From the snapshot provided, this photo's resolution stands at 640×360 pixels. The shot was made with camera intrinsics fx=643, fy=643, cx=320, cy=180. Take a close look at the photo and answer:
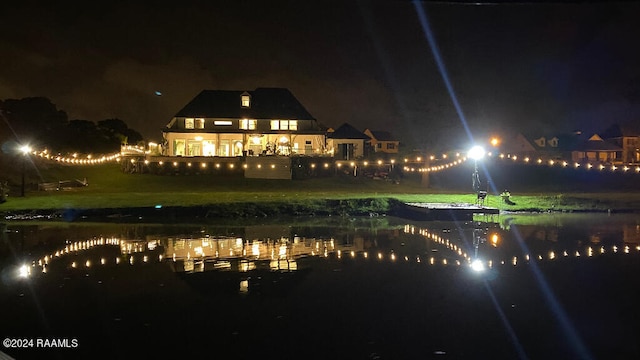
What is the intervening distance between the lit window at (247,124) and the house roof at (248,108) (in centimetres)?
34

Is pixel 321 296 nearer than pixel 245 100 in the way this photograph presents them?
Yes

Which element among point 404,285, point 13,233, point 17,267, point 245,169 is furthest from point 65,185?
point 404,285

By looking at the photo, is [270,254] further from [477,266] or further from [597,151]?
[597,151]

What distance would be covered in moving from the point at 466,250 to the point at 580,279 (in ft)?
13.0

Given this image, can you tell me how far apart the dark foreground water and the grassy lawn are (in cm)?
852

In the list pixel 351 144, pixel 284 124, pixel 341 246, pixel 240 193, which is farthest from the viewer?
pixel 351 144

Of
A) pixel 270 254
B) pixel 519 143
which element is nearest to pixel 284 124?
pixel 519 143

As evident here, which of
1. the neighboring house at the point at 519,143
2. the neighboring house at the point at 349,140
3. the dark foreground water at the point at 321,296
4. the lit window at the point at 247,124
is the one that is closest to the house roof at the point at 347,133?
the neighboring house at the point at 349,140

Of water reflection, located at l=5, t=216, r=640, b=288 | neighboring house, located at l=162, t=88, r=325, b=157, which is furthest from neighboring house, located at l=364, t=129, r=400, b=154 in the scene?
water reflection, located at l=5, t=216, r=640, b=288

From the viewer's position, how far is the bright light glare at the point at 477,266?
44.2 feet

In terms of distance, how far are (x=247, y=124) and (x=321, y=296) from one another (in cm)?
4430

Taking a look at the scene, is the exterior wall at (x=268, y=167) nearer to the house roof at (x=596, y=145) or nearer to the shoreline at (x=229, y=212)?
the shoreline at (x=229, y=212)

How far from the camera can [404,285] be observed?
11.8m

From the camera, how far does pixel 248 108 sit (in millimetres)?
55188
